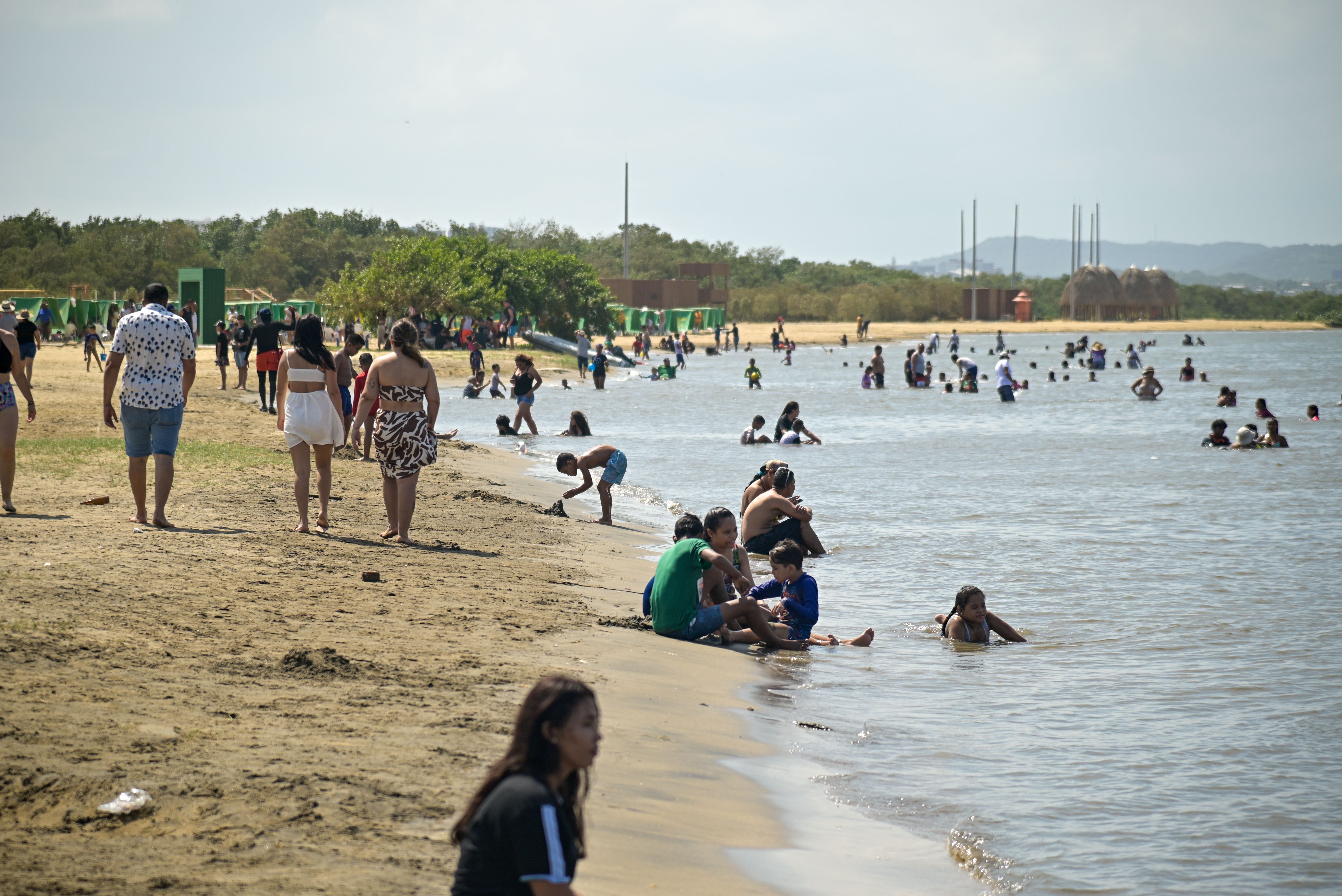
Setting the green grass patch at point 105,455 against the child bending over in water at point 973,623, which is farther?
the green grass patch at point 105,455

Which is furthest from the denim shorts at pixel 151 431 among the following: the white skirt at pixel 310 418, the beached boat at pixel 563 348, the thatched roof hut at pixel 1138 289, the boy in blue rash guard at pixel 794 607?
the thatched roof hut at pixel 1138 289

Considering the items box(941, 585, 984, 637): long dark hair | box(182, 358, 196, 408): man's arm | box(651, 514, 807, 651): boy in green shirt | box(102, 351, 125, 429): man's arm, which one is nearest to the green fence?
box(182, 358, 196, 408): man's arm

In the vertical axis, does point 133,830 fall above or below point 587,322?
below

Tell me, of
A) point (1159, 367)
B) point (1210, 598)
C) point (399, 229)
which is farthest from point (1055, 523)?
point (399, 229)

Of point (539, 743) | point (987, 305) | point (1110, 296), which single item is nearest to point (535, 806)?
point (539, 743)

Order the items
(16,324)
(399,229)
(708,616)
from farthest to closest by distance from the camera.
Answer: (399,229) → (16,324) → (708,616)

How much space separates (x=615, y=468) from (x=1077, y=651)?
599cm

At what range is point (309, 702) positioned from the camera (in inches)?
222

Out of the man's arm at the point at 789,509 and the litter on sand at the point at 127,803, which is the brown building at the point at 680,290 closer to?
the man's arm at the point at 789,509

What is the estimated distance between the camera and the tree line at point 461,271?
50.0 meters

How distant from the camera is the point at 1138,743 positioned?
6977 millimetres

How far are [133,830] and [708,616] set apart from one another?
4.88 metres

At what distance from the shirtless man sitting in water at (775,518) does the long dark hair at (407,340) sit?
3647 mm

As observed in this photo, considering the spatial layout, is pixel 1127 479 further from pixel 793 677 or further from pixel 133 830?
pixel 133 830
